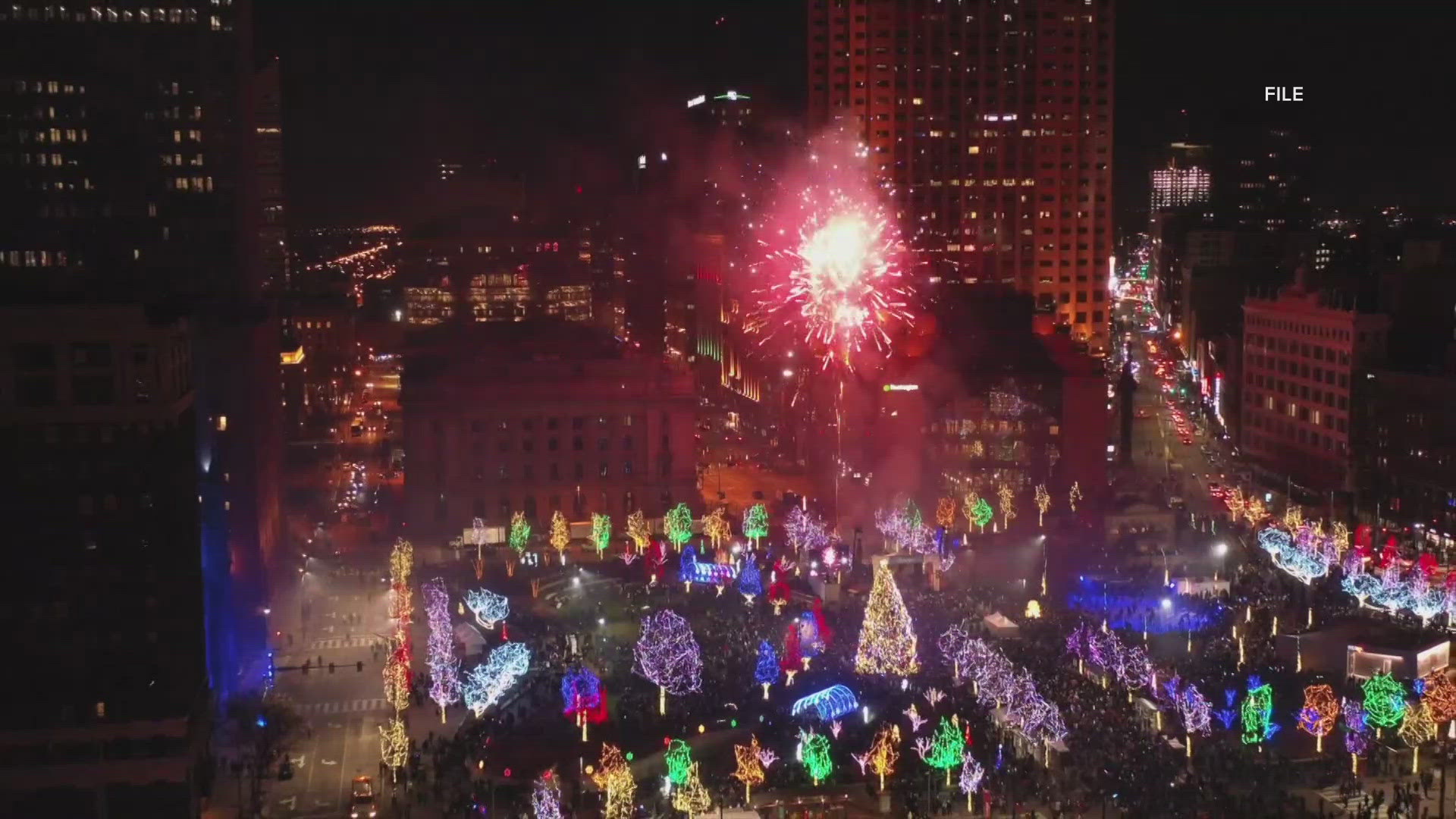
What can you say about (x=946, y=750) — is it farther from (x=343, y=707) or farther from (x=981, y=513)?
(x=981, y=513)

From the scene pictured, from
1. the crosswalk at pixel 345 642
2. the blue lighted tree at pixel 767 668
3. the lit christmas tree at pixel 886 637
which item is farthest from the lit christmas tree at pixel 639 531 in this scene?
the lit christmas tree at pixel 886 637

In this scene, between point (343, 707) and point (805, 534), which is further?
point (805, 534)

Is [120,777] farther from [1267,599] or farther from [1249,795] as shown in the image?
[1267,599]

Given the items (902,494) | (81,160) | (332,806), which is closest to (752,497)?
(902,494)

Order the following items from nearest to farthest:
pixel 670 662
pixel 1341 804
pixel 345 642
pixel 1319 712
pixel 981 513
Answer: pixel 1341 804 < pixel 1319 712 < pixel 670 662 < pixel 345 642 < pixel 981 513

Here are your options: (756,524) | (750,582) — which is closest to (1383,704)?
(750,582)

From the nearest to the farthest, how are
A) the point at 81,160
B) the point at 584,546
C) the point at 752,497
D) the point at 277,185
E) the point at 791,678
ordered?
1. the point at 791,678
2. the point at 81,160
3. the point at 584,546
4. the point at 752,497
5. the point at 277,185
